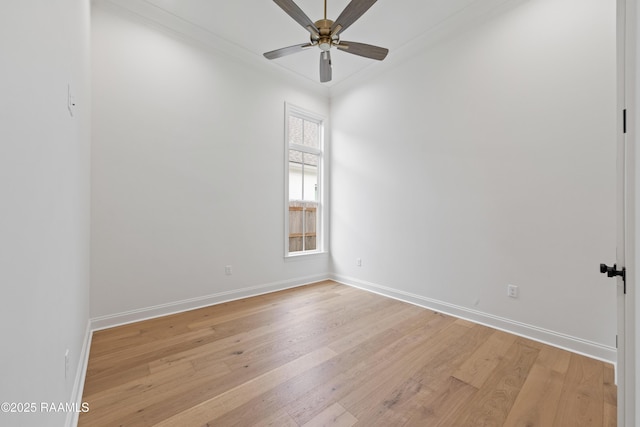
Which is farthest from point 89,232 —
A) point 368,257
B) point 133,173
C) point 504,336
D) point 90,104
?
point 504,336

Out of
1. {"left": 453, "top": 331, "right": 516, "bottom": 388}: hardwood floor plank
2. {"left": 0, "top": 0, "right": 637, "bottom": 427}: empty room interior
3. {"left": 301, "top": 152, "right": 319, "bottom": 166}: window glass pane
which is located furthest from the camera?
{"left": 301, "top": 152, "right": 319, "bottom": 166}: window glass pane

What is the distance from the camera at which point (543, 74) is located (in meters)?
Result: 2.35

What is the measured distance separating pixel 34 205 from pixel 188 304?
2478 mm

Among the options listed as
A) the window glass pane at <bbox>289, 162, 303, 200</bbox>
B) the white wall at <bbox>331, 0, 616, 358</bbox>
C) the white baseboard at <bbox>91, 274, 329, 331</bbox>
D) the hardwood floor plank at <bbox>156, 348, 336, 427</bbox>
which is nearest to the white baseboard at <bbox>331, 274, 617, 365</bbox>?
the white wall at <bbox>331, 0, 616, 358</bbox>

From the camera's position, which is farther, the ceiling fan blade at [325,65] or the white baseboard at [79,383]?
the ceiling fan blade at [325,65]

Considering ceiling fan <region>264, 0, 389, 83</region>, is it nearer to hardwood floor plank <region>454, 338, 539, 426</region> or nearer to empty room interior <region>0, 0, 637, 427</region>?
empty room interior <region>0, 0, 637, 427</region>

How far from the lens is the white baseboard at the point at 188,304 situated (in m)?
2.51

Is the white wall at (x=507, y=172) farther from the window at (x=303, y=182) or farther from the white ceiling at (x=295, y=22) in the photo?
the window at (x=303, y=182)

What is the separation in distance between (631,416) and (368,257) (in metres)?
3.06

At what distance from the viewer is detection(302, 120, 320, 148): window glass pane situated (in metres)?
4.29

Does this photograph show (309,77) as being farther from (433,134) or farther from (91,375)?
(91,375)

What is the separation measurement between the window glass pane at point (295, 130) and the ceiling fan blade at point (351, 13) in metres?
1.95

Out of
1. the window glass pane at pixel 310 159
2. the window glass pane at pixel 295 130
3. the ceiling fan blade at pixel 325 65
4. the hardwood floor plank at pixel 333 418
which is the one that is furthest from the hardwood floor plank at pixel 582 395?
the window glass pane at pixel 295 130

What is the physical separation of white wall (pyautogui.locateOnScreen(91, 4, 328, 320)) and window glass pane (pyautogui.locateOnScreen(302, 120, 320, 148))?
20.9 inches
